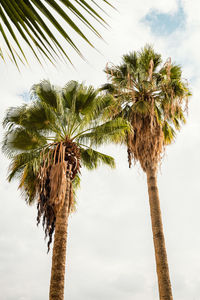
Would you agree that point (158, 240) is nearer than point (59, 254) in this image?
No

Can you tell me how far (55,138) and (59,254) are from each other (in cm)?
389

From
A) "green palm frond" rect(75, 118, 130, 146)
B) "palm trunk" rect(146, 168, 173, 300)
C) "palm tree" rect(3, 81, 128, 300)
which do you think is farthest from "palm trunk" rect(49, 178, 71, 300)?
"palm trunk" rect(146, 168, 173, 300)

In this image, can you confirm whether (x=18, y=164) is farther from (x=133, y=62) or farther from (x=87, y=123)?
(x=133, y=62)

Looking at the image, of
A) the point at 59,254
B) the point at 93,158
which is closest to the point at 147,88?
the point at 93,158

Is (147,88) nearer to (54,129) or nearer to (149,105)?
(149,105)

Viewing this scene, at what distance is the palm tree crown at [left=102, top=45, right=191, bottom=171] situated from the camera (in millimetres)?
11797

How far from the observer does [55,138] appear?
1018cm

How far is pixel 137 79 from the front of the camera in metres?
12.7

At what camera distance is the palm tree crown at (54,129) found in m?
9.70

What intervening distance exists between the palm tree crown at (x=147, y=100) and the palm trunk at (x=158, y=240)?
741 mm

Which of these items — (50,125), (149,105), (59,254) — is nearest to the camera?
(59,254)

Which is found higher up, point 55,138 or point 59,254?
point 55,138

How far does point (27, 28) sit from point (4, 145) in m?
9.13

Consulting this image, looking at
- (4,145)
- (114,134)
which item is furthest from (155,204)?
(4,145)
